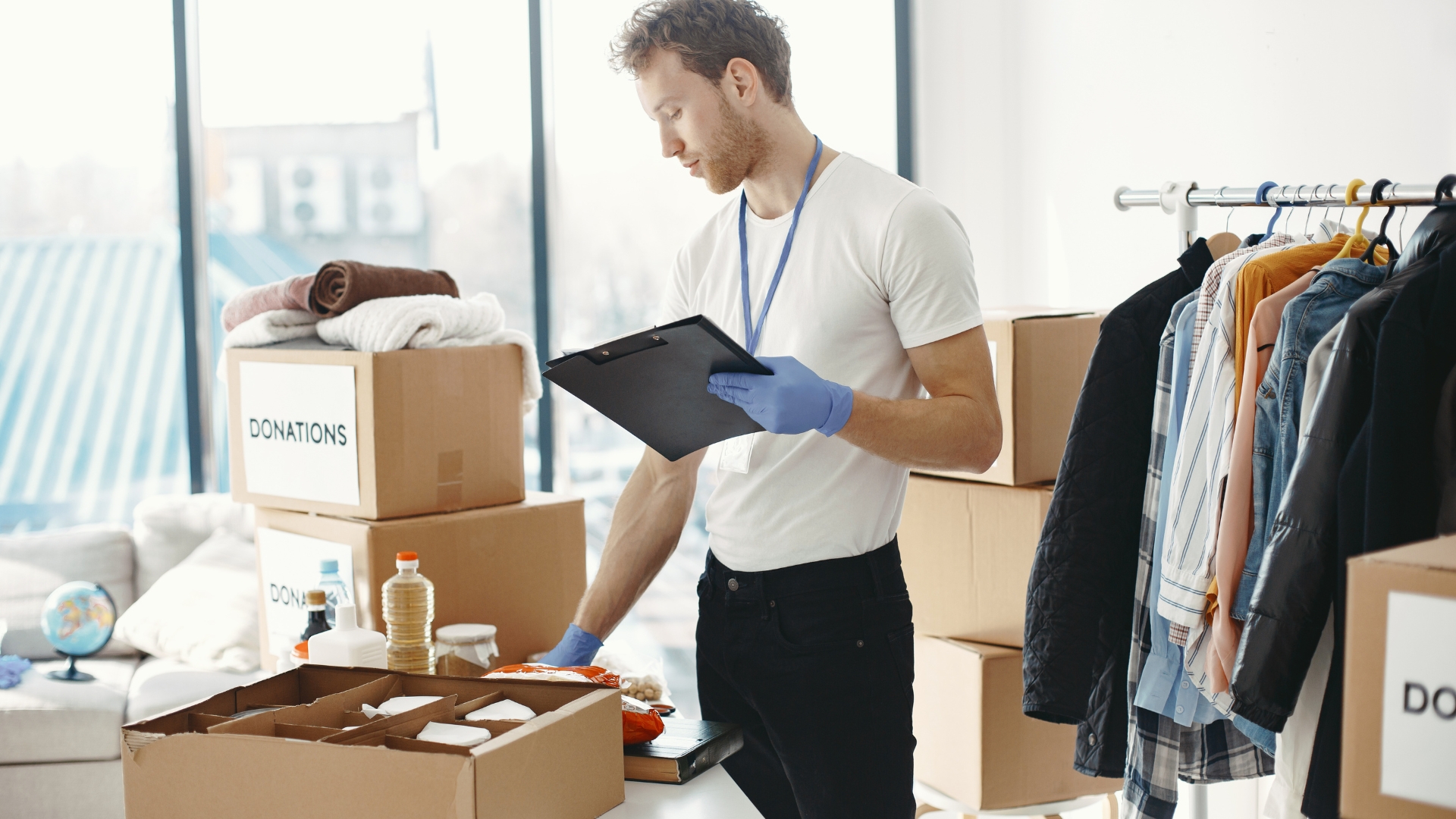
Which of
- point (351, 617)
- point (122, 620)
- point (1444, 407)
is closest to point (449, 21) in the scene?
point (122, 620)

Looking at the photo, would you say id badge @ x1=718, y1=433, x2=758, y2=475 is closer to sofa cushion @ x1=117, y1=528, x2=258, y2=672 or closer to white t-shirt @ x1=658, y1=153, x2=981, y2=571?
white t-shirt @ x1=658, y1=153, x2=981, y2=571

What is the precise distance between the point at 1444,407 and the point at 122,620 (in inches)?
121

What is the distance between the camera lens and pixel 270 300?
2.11 m

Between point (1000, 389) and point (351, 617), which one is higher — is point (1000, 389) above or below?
above

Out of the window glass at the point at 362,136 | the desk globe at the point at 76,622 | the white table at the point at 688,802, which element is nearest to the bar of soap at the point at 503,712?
the white table at the point at 688,802

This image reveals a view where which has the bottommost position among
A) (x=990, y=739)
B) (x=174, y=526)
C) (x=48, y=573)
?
(x=990, y=739)

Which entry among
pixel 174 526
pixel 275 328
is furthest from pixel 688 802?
pixel 174 526

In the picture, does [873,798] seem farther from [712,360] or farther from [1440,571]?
[1440,571]

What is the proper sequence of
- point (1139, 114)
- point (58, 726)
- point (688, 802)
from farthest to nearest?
point (58, 726), point (1139, 114), point (688, 802)

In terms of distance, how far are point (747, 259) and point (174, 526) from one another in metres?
2.35

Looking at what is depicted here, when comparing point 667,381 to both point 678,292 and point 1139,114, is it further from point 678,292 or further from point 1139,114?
point 1139,114

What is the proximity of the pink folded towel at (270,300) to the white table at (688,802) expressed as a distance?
50.7 inches

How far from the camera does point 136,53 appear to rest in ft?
10.6

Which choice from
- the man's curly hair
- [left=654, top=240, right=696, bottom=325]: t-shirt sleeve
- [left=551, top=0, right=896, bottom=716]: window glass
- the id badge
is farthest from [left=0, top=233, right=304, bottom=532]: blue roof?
the id badge
